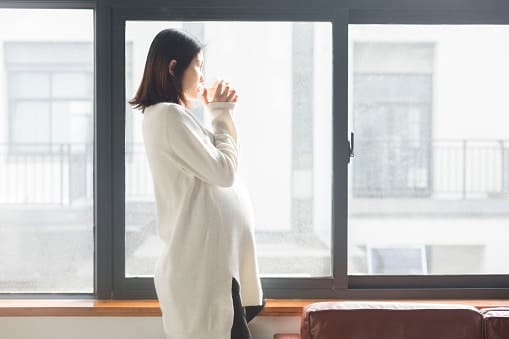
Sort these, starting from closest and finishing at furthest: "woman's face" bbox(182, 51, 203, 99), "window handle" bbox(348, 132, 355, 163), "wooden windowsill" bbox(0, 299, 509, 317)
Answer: "woman's face" bbox(182, 51, 203, 99) → "wooden windowsill" bbox(0, 299, 509, 317) → "window handle" bbox(348, 132, 355, 163)

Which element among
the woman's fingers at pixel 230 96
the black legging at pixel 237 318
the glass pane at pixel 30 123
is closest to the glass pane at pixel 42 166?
the glass pane at pixel 30 123

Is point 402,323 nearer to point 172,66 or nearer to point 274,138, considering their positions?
point 274,138

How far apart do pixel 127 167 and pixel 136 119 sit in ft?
0.63

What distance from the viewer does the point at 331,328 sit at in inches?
76.4

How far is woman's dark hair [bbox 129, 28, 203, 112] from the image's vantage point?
6.41ft

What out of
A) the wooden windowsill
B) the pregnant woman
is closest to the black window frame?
the wooden windowsill

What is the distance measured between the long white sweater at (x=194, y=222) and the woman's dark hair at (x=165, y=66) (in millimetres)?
65

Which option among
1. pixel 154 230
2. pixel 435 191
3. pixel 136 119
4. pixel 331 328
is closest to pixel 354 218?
pixel 435 191

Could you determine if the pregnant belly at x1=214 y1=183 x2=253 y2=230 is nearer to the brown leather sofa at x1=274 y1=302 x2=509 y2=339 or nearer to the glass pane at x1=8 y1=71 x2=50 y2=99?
the brown leather sofa at x1=274 y1=302 x2=509 y2=339

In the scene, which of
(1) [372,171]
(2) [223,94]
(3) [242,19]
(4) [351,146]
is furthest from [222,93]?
(1) [372,171]

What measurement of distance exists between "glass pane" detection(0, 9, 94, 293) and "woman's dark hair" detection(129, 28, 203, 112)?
22.2 inches

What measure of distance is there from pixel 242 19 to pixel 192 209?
0.87 metres

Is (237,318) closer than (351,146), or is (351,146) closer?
(237,318)

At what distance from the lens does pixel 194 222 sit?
6.30 ft
